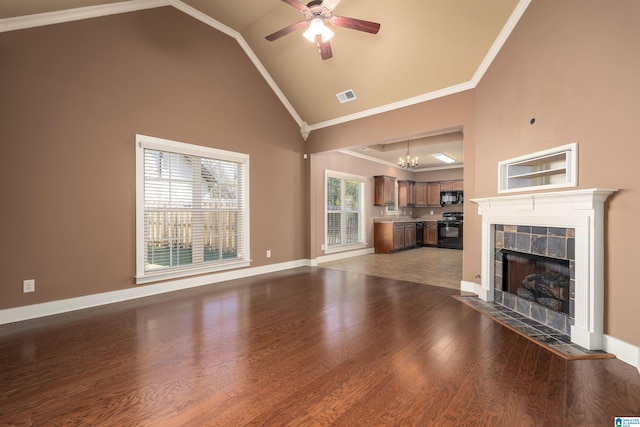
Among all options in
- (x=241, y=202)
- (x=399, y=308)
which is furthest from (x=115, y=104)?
(x=399, y=308)

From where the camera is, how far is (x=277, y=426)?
4.89ft

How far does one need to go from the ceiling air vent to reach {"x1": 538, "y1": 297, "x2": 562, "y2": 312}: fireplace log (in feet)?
13.2

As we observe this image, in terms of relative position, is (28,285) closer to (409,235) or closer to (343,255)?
(343,255)

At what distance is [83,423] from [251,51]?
554 centimetres

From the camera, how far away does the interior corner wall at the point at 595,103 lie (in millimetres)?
2154

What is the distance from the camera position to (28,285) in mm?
3094

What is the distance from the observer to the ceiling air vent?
5.05 metres

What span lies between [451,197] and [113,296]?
377 inches

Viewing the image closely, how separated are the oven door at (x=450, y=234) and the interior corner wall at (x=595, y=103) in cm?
650

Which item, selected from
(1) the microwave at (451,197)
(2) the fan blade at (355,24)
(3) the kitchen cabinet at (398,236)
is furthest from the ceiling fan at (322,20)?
(1) the microwave at (451,197)

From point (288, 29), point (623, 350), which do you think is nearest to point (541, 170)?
point (623, 350)

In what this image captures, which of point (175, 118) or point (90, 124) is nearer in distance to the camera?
point (90, 124)

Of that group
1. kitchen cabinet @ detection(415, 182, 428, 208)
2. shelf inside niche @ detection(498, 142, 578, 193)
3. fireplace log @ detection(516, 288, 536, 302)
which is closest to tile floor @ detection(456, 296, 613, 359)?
fireplace log @ detection(516, 288, 536, 302)

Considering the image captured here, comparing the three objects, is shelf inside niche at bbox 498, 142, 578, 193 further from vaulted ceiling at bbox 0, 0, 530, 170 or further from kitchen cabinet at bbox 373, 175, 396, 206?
kitchen cabinet at bbox 373, 175, 396, 206
